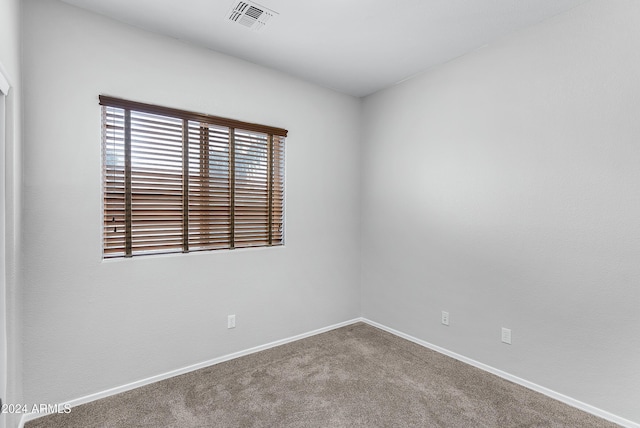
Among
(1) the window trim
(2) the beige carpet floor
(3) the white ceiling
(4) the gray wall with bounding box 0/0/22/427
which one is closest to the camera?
(4) the gray wall with bounding box 0/0/22/427

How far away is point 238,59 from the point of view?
9.24ft

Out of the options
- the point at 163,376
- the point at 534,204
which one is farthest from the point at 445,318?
the point at 163,376

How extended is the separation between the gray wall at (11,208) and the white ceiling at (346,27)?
642 millimetres

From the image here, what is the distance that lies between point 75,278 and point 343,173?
2705 millimetres

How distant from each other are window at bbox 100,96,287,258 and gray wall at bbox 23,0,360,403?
3.6 inches

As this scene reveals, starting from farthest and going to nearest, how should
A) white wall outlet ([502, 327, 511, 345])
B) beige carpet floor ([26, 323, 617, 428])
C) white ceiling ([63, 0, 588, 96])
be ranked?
white wall outlet ([502, 327, 511, 345])
white ceiling ([63, 0, 588, 96])
beige carpet floor ([26, 323, 617, 428])

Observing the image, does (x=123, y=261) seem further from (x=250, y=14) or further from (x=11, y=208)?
(x=250, y=14)

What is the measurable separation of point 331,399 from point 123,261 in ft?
6.08

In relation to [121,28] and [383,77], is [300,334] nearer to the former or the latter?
[383,77]

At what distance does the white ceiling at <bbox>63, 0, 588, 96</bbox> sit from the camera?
209cm

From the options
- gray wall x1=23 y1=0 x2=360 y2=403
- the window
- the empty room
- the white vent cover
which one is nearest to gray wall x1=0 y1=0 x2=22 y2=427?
the empty room

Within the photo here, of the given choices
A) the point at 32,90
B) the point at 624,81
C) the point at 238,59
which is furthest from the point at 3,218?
the point at 624,81

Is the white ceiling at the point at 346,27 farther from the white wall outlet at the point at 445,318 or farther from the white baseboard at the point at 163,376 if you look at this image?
the white baseboard at the point at 163,376

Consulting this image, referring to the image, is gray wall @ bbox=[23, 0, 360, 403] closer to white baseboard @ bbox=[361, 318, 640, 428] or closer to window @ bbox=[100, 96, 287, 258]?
window @ bbox=[100, 96, 287, 258]
